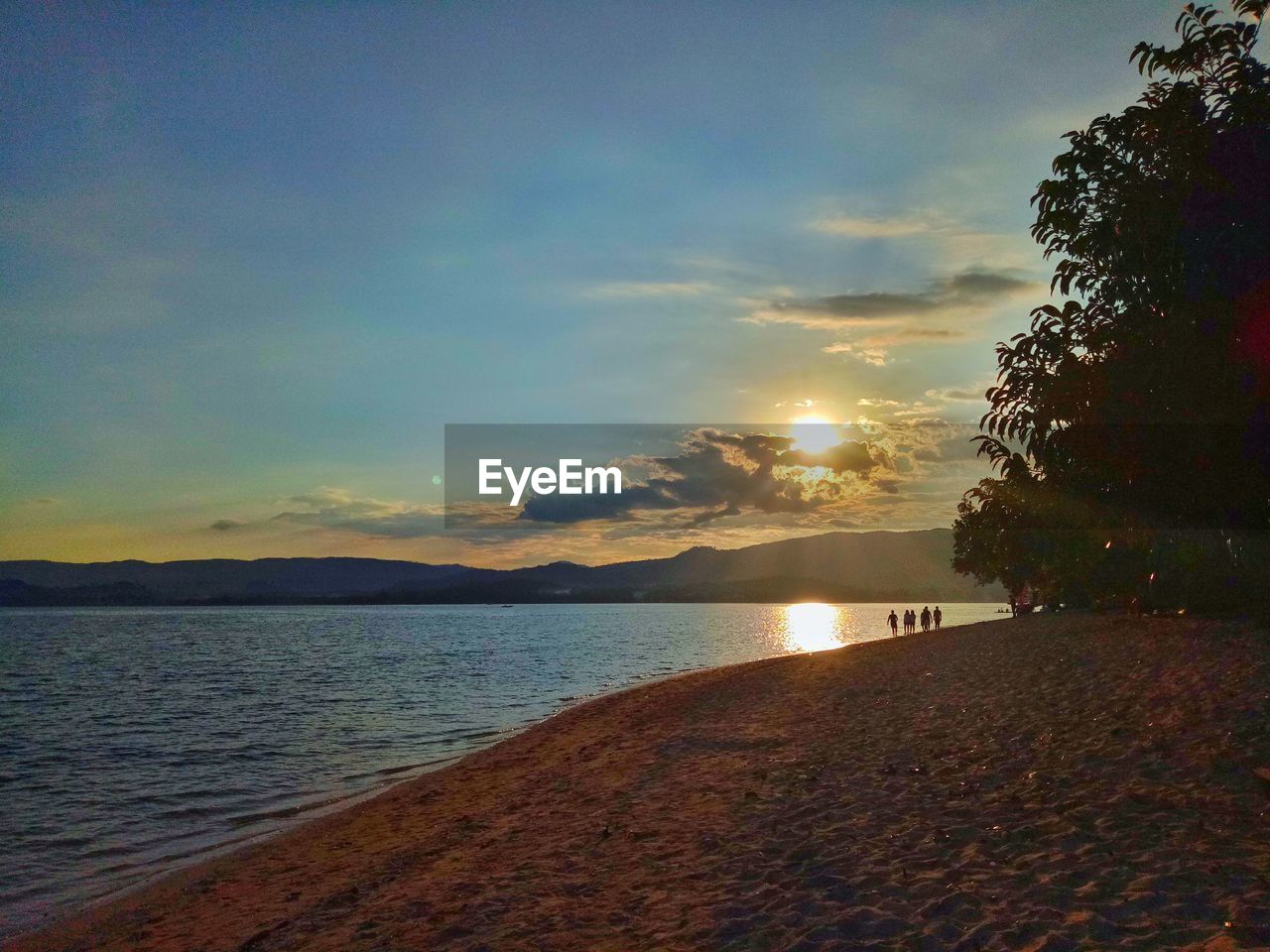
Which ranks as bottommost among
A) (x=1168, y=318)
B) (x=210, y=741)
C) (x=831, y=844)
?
(x=210, y=741)

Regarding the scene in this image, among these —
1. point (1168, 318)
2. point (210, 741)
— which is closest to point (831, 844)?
point (1168, 318)

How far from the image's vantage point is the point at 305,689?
45.2m

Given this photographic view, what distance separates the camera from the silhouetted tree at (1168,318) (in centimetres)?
902

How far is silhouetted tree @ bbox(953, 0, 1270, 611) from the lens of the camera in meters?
9.02

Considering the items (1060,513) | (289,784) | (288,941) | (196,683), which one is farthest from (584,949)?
(196,683)

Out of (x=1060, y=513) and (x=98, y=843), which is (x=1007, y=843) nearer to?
(x=1060, y=513)

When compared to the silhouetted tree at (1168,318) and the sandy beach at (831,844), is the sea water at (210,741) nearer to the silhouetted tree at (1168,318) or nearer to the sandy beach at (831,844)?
the sandy beach at (831,844)

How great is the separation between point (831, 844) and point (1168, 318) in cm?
684

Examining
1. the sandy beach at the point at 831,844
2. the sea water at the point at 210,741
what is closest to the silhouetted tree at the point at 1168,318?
the sandy beach at the point at 831,844

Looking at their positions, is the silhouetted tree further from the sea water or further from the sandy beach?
the sea water

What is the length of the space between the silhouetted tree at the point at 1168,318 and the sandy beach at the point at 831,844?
3648mm

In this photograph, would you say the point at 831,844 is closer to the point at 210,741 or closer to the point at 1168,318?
the point at 1168,318

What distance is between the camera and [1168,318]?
30.3 feet

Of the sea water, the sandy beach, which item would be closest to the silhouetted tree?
the sandy beach
